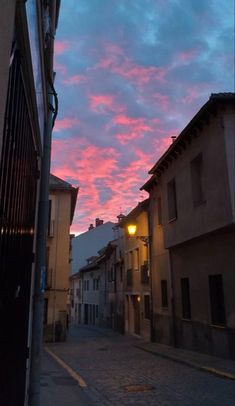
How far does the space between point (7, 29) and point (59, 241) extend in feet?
84.6

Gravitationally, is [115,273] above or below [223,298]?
above

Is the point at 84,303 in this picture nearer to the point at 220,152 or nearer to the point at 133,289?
the point at 133,289

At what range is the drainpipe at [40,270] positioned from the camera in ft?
17.7

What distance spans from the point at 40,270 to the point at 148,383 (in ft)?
21.1

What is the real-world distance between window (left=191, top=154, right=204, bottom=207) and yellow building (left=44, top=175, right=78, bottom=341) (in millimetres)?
12897

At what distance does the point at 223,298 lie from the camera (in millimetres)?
Result: 14383

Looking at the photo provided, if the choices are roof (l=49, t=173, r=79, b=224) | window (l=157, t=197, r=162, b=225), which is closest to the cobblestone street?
window (l=157, t=197, r=162, b=225)

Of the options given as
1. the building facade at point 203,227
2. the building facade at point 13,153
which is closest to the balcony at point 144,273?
the building facade at point 203,227

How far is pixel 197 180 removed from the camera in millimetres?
16734

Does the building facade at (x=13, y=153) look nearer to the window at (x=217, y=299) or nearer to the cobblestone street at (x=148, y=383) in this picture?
the cobblestone street at (x=148, y=383)

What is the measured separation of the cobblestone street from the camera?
28.8ft

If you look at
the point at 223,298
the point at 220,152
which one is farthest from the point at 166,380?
the point at 220,152

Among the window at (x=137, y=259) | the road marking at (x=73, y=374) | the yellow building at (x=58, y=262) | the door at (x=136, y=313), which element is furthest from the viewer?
the door at (x=136, y=313)

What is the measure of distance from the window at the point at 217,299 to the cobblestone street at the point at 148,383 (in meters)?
2.10
